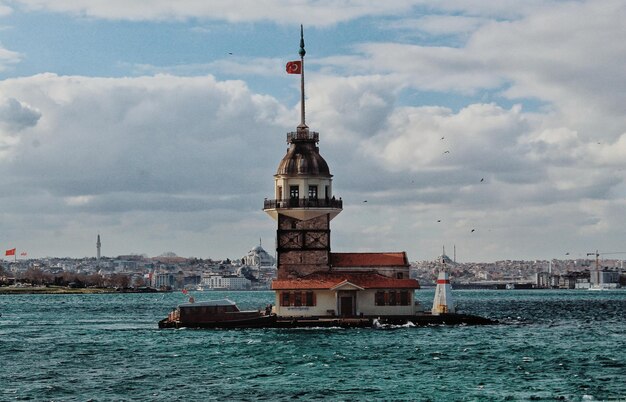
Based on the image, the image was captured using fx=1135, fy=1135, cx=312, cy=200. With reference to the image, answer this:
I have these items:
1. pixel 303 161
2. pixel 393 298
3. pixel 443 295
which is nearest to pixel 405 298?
pixel 393 298

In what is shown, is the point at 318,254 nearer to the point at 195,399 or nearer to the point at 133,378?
the point at 133,378

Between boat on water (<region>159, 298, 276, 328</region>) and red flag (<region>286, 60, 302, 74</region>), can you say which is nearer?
boat on water (<region>159, 298, 276, 328</region>)

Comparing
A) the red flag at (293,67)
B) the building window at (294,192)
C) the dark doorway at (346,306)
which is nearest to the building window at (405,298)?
the dark doorway at (346,306)

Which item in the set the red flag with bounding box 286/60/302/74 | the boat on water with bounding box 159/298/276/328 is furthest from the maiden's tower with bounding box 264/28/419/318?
the red flag with bounding box 286/60/302/74

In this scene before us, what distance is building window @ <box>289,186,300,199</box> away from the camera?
91.6 metres

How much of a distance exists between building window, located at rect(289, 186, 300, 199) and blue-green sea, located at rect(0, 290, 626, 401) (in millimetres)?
11494

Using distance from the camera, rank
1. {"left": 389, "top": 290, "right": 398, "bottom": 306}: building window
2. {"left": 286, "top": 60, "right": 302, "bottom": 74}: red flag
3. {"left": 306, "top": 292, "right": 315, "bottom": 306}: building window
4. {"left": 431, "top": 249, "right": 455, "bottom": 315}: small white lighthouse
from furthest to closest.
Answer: {"left": 286, "top": 60, "right": 302, "bottom": 74}: red flag → {"left": 431, "top": 249, "right": 455, "bottom": 315}: small white lighthouse → {"left": 389, "top": 290, "right": 398, "bottom": 306}: building window → {"left": 306, "top": 292, "right": 315, "bottom": 306}: building window

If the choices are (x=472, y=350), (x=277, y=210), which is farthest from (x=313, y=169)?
(x=472, y=350)

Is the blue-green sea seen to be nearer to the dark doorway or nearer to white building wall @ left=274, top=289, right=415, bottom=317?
white building wall @ left=274, top=289, right=415, bottom=317

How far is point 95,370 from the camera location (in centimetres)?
6206

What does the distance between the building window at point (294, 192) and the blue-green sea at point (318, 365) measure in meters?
11.5

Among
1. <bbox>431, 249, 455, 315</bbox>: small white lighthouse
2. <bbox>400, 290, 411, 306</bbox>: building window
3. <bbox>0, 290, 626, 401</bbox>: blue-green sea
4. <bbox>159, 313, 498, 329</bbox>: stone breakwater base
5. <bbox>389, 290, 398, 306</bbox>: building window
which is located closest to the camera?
<bbox>0, 290, 626, 401</bbox>: blue-green sea

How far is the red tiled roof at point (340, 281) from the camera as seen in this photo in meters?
87.0

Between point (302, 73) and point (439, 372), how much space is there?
42775 mm
